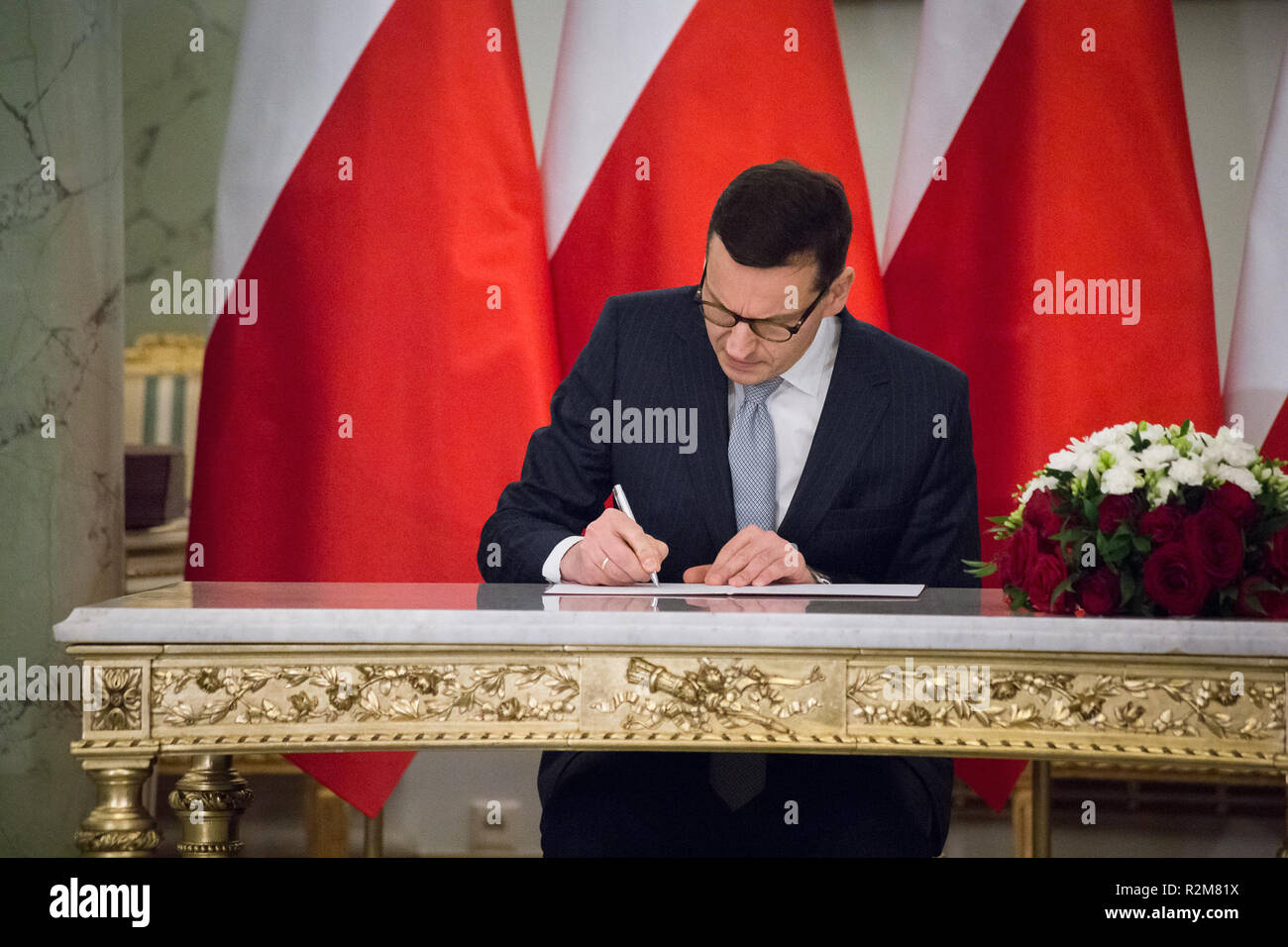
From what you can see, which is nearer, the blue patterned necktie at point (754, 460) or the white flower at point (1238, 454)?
the white flower at point (1238, 454)

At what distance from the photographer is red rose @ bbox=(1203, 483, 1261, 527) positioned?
164 cm

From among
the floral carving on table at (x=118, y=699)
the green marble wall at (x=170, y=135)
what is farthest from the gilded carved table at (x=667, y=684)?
the green marble wall at (x=170, y=135)

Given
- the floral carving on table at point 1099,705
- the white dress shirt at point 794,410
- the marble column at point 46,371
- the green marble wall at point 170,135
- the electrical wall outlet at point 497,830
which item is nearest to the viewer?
the floral carving on table at point 1099,705

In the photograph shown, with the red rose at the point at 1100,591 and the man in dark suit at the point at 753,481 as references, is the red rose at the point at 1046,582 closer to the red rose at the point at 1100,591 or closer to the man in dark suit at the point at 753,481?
the red rose at the point at 1100,591

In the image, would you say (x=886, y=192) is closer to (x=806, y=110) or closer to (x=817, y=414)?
(x=806, y=110)

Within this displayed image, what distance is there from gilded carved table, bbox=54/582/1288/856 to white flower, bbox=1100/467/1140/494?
0.61ft

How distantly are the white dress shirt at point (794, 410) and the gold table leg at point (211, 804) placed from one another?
1113mm

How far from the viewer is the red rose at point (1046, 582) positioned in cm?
167

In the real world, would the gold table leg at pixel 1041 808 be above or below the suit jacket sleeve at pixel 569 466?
below

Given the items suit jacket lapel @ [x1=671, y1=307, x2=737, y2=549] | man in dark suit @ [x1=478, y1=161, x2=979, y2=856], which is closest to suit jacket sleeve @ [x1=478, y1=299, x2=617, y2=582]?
man in dark suit @ [x1=478, y1=161, x2=979, y2=856]

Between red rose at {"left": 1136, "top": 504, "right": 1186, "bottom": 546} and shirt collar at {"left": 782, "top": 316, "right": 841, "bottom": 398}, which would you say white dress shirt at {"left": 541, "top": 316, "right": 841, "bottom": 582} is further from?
red rose at {"left": 1136, "top": 504, "right": 1186, "bottom": 546}

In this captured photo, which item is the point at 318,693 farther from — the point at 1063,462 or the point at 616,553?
the point at 1063,462

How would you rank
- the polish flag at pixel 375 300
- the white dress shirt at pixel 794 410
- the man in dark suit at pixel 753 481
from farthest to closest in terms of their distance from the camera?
the polish flag at pixel 375 300, the white dress shirt at pixel 794 410, the man in dark suit at pixel 753 481

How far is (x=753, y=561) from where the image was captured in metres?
1.93
